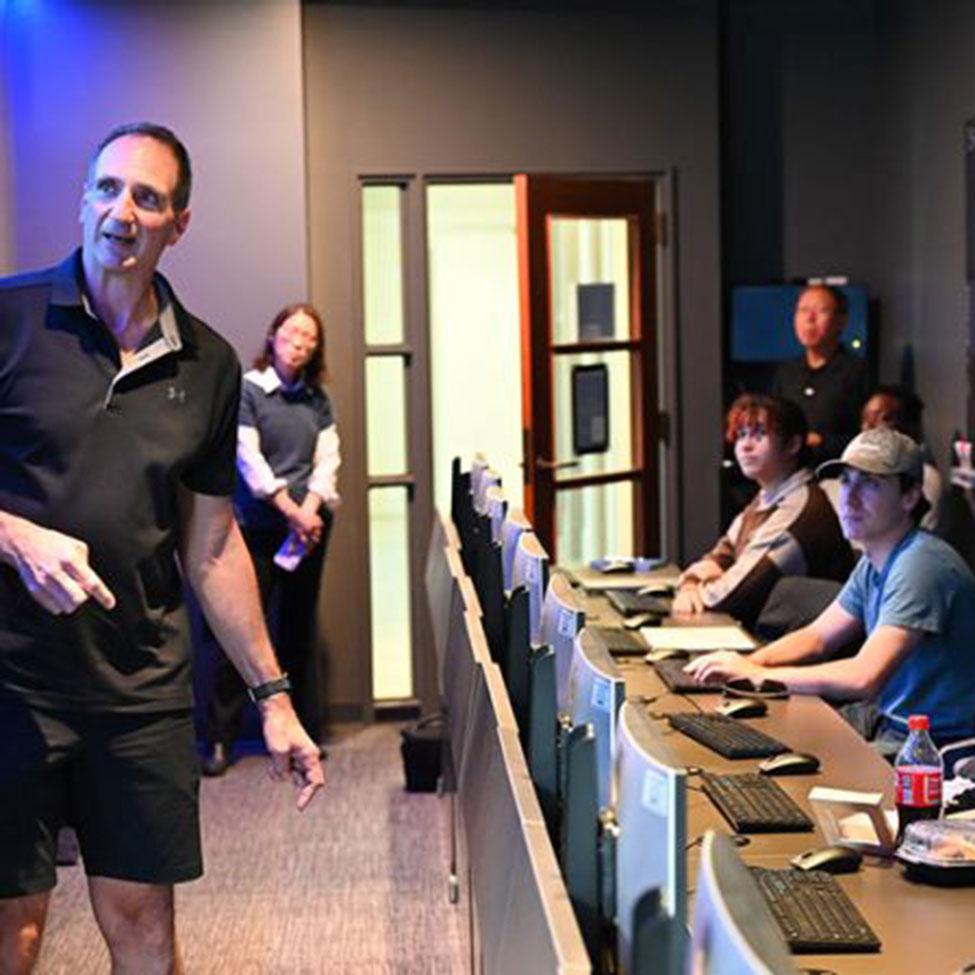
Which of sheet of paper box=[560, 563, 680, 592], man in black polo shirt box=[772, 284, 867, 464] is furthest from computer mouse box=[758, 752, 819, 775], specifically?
man in black polo shirt box=[772, 284, 867, 464]

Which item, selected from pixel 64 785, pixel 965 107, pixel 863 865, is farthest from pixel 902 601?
pixel 965 107

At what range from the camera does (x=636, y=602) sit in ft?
18.7

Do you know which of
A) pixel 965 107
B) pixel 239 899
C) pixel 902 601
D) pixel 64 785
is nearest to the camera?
pixel 64 785

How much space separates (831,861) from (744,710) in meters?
1.26

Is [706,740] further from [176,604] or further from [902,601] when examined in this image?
[176,604]

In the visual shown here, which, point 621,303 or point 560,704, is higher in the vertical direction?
point 621,303

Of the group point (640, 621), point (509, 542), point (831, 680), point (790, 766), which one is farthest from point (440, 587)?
point (790, 766)

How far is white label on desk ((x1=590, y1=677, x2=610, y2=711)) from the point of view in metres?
2.55

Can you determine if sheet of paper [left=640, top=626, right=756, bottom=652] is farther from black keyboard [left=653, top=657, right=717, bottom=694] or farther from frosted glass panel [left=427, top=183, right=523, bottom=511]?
frosted glass panel [left=427, top=183, right=523, bottom=511]

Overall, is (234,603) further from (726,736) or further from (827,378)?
(827,378)

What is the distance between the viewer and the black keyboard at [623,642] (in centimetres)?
497

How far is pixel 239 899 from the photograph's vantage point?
17.6ft

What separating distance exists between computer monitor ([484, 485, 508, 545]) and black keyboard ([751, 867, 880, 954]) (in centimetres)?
190

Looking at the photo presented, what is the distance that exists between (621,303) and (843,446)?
1.07 meters
